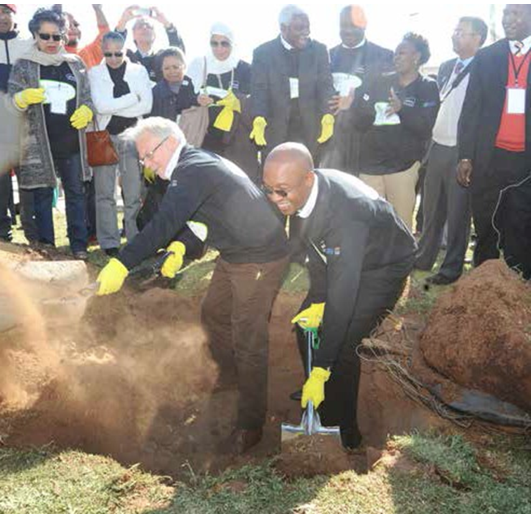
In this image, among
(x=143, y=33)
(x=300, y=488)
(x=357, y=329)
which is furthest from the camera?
(x=143, y=33)

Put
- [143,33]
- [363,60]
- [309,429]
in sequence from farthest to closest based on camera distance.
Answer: [143,33] → [363,60] → [309,429]

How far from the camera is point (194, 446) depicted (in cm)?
427

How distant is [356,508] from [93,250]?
4.51m

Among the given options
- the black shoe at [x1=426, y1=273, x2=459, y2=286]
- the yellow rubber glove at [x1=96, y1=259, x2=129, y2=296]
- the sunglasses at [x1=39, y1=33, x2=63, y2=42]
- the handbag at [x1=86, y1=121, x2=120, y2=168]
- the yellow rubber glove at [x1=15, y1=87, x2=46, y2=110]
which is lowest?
the black shoe at [x1=426, y1=273, x2=459, y2=286]

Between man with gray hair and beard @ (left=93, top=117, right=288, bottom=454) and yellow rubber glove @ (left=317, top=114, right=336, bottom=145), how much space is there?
2091mm

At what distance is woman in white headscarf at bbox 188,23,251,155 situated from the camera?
19.4 ft

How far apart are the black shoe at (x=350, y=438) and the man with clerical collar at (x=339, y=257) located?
0.11 m

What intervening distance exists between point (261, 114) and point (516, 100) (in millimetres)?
2286

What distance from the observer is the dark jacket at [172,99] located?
5930mm

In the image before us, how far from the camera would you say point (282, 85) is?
18.0ft

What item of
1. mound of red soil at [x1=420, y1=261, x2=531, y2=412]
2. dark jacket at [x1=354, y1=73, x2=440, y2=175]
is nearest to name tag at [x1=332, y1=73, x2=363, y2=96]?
dark jacket at [x1=354, y1=73, x2=440, y2=175]

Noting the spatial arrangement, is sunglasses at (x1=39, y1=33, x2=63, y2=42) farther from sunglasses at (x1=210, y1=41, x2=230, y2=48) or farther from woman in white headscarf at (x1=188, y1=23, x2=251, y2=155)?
sunglasses at (x1=210, y1=41, x2=230, y2=48)

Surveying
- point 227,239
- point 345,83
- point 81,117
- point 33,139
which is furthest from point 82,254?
point 345,83

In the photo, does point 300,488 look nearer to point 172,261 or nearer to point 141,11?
point 172,261
